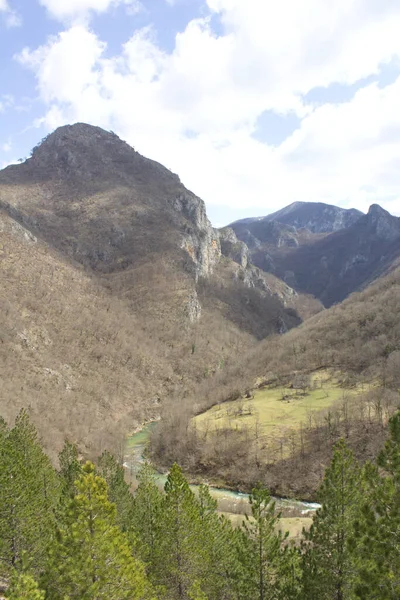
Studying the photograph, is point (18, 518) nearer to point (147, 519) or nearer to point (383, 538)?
point (147, 519)

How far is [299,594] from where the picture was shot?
23.7 metres

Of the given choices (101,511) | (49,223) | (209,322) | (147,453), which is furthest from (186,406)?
(49,223)

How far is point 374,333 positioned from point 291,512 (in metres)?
87.2

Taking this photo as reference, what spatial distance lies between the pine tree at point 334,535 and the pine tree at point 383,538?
820cm

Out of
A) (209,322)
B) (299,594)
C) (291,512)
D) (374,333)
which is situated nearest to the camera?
(299,594)

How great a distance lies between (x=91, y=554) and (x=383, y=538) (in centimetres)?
1228

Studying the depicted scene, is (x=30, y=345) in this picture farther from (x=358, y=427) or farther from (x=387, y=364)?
(x=387, y=364)

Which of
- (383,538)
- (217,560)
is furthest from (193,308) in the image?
(383,538)

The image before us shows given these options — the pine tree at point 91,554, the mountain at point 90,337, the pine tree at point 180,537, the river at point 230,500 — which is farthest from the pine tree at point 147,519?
the mountain at point 90,337

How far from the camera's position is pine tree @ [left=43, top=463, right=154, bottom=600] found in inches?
709

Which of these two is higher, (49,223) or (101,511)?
(49,223)

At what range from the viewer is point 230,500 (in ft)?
238

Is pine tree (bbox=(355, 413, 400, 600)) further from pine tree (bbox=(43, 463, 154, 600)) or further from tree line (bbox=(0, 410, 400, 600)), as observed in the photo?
pine tree (bbox=(43, 463, 154, 600))

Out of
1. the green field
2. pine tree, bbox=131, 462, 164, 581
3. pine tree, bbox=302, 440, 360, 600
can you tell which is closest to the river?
the green field
